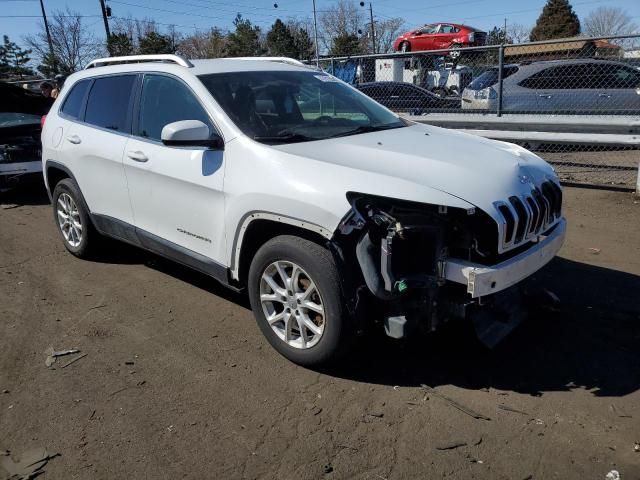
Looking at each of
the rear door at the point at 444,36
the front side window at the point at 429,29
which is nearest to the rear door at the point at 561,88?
the rear door at the point at 444,36

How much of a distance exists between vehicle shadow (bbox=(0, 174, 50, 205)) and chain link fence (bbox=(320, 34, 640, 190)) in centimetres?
568

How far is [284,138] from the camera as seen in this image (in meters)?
3.81

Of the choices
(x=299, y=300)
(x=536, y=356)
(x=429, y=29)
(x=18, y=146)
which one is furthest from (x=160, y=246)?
(x=429, y=29)

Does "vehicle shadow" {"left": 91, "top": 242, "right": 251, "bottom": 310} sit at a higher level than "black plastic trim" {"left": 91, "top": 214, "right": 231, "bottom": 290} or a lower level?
lower

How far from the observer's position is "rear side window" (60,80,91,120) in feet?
17.9

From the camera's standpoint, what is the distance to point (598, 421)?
306 cm

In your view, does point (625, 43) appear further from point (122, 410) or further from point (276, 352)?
point (122, 410)

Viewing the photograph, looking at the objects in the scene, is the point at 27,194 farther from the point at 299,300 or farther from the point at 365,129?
the point at 299,300

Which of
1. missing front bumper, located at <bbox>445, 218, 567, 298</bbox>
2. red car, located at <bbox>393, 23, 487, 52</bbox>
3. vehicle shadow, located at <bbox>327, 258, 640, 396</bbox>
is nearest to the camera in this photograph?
missing front bumper, located at <bbox>445, 218, 567, 298</bbox>

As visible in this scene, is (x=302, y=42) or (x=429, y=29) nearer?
(x=429, y=29)

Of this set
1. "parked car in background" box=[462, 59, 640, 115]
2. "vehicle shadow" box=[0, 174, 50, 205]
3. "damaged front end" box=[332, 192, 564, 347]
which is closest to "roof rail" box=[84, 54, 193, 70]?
"damaged front end" box=[332, 192, 564, 347]

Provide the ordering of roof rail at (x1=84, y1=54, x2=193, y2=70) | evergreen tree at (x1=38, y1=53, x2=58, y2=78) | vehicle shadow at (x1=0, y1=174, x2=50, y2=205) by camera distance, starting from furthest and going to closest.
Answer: evergreen tree at (x1=38, y1=53, x2=58, y2=78) → vehicle shadow at (x1=0, y1=174, x2=50, y2=205) → roof rail at (x1=84, y1=54, x2=193, y2=70)

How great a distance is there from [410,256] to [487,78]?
7.41 meters

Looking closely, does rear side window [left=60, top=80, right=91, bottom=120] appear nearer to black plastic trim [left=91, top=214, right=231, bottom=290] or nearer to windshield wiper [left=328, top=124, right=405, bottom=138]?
black plastic trim [left=91, top=214, right=231, bottom=290]
